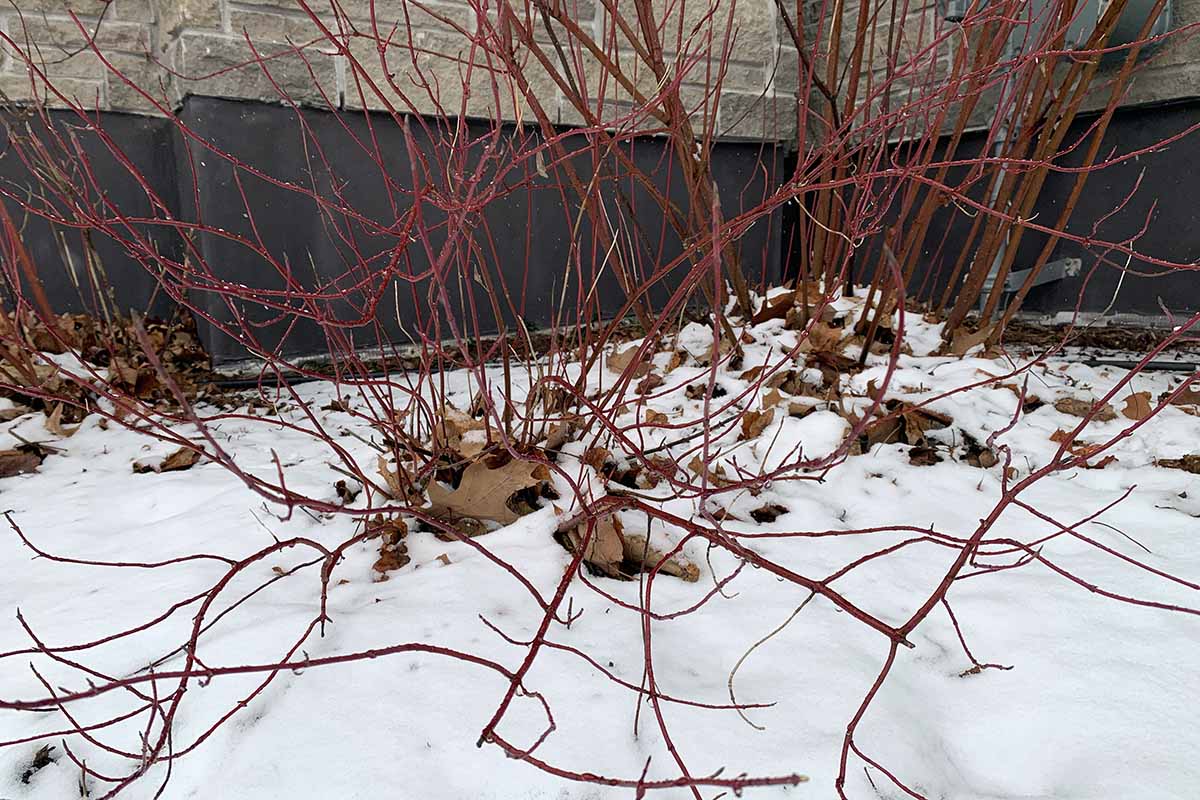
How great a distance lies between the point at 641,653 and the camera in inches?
36.3

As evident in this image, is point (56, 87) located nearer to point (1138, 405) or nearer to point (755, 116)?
point (755, 116)

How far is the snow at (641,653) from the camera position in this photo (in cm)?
75

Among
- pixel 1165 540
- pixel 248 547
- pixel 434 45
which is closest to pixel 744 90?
pixel 434 45

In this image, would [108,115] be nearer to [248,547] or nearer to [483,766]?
[248,547]

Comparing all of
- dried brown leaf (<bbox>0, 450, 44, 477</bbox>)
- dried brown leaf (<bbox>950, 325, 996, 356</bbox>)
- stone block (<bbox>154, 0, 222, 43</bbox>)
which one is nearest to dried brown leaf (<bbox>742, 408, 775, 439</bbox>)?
dried brown leaf (<bbox>950, 325, 996, 356</bbox>)

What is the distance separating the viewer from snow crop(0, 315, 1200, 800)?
75cm

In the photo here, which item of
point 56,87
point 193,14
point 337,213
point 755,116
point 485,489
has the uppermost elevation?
point 193,14

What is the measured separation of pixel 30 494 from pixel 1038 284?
11.9ft

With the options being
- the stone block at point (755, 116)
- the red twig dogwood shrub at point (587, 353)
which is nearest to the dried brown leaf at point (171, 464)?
the red twig dogwood shrub at point (587, 353)

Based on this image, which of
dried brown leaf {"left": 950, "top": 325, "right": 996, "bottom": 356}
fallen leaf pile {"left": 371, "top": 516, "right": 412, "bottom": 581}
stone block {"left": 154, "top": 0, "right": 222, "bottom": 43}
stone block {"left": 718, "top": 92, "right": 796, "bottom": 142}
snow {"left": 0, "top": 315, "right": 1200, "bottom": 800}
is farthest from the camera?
stone block {"left": 718, "top": 92, "right": 796, "bottom": 142}

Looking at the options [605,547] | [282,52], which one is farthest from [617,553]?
[282,52]

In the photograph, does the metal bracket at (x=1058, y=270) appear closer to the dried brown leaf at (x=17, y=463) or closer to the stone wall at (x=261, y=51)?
the stone wall at (x=261, y=51)

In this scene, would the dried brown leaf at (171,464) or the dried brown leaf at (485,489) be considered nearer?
the dried brown leaf at (485,489)

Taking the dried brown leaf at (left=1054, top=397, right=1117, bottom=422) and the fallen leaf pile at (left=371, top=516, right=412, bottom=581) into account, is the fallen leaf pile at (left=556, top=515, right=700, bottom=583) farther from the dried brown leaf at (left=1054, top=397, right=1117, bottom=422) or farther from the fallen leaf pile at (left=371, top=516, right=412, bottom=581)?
the dried brown leaf at (left=1054, top=397, right=1117, bottom=422)
